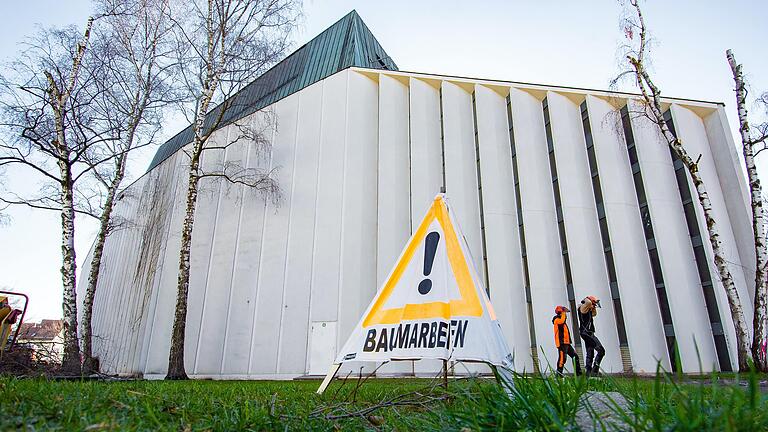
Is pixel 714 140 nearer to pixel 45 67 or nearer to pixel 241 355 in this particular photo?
pixel 241 355

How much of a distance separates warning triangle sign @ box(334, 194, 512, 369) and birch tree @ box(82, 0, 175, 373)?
1503 cm

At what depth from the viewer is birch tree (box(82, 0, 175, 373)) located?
1599cm

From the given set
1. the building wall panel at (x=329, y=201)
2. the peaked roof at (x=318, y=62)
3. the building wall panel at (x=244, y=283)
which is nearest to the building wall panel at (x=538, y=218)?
the building wall panel at (x=329, y=201)

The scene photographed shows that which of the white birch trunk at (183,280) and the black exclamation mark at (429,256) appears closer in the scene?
the black exclamation mark at (429,256)

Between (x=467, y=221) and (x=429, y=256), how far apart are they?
13909 mm

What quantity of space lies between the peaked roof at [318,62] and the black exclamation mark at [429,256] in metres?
17.5

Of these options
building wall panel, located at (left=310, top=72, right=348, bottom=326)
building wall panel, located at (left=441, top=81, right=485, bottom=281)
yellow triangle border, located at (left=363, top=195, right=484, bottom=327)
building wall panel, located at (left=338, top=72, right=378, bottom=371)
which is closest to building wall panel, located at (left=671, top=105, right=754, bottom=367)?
building wall panel, located at (left=441, top=81, right=485, bottom=281)

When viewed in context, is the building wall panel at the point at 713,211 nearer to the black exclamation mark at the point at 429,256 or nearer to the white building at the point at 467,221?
the white building at the point at 467,221

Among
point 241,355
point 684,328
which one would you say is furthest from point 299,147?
point 684,328

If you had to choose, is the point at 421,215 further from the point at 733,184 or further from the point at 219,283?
the point at 733,184

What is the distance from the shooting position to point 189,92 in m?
16.2

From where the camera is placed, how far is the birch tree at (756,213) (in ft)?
35.2

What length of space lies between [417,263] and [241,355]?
49.0ft

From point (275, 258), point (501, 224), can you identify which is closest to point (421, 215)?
point (501, 224)
